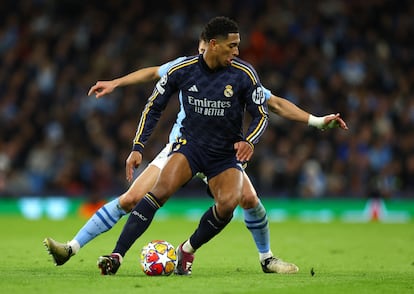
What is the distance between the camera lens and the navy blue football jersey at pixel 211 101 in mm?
8086

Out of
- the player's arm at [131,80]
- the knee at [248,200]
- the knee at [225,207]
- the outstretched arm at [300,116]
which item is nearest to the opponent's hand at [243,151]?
the knee at [225,207]

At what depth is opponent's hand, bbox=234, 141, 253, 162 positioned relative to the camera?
7.76 meters

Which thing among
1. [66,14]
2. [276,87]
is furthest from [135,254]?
[66,14]

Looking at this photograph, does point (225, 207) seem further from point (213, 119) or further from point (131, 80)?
point (131, 80)

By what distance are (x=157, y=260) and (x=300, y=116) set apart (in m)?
1.84

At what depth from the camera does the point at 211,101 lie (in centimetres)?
808

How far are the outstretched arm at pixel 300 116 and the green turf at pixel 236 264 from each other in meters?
1.32

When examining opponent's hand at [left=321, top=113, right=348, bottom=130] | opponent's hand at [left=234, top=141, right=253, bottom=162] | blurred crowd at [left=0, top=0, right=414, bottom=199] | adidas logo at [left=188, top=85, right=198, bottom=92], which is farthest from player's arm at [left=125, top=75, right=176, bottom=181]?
blurred crowd at [left=0, top=0, right=414, bottom=199]

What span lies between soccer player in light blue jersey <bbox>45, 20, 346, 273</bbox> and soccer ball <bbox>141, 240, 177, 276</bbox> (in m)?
0.55

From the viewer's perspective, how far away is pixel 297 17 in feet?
70.3

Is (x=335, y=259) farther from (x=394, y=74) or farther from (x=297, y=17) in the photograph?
(x=297, y=17)

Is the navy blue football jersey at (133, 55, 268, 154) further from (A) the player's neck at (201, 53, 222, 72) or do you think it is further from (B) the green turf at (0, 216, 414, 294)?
(B) the green turf at (0, 216, 414, 294)

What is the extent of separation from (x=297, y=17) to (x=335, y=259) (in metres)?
11.8

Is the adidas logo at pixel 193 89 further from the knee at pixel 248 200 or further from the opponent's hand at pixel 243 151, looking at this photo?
the knee at pixel 248 200
